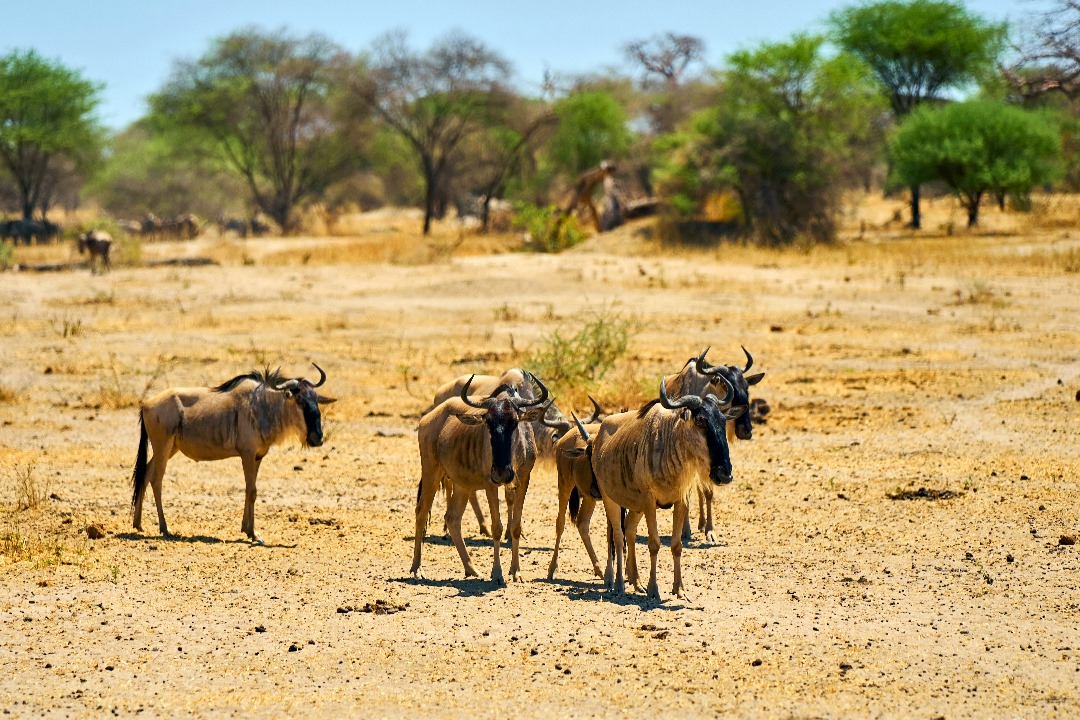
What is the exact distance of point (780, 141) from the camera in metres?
33.4

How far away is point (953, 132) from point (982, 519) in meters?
27.4

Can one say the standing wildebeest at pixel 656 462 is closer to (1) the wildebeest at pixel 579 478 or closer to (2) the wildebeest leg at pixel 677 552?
(2) the wildebeest leg at pixel 677 552

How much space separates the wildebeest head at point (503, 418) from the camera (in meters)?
7.77

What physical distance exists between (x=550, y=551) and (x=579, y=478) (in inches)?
40.9

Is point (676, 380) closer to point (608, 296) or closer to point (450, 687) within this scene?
point (450, 687)

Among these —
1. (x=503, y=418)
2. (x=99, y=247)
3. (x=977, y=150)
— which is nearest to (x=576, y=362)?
(x=503, y=418)

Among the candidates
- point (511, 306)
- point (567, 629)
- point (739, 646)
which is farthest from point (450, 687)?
point (511, 306)

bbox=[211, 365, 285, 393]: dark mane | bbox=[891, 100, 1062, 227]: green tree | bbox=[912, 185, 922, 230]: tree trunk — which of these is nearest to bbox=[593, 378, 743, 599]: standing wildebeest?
bbox=[211, 365, 285, 393]: dark mane

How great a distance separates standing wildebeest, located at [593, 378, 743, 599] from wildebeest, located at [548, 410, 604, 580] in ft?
0.74

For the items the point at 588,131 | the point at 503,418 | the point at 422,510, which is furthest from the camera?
the point at 588,131

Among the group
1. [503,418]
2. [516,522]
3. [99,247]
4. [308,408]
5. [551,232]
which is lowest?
[516,522]

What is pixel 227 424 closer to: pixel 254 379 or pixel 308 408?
pixel 254 379

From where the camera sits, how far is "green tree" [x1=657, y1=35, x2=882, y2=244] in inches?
1307

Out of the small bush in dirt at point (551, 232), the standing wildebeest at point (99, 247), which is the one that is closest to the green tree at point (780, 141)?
the small bush in dirt at point (551, 232)
